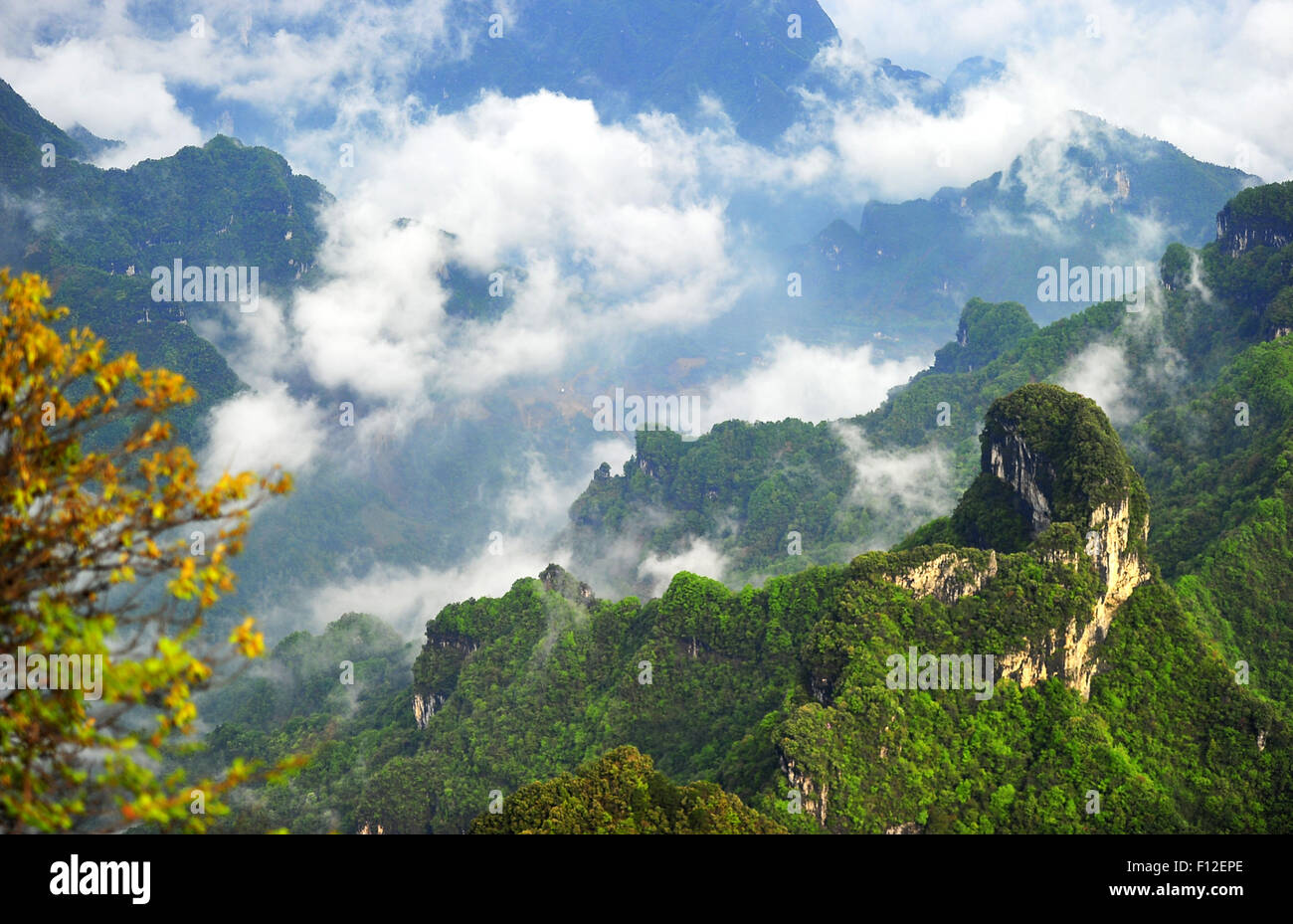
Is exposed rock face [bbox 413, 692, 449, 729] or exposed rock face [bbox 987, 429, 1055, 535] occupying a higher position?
exposed rock face [bbox 987, 429, 1055, 535]

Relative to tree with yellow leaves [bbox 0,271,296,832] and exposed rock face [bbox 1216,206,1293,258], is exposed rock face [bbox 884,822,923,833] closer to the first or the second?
tree with yellow leaves [bbox 0,271,296,832]

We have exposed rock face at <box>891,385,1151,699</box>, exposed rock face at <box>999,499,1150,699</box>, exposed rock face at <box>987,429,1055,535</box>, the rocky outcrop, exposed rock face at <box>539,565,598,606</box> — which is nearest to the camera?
exposed rock face at <box>999,499,1150,699</box>

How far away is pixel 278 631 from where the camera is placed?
620 ft

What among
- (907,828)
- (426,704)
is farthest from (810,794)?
(426,704)

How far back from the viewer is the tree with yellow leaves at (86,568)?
41.2 feet

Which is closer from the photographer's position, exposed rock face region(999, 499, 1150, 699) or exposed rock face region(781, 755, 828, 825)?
exposed rock face region(781, 755, 828, 825)

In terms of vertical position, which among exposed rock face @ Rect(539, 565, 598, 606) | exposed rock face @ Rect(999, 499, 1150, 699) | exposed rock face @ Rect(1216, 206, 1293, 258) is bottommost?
exposed rock face @ Rect(999, 499, 1150, 699)

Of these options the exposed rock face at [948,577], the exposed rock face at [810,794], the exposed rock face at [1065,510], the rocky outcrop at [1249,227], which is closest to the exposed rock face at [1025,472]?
the exposed rock face at [1065,510]

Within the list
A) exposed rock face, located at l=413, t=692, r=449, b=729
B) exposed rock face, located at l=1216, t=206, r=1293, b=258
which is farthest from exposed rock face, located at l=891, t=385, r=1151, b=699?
exposed rock face, located at l=1216, t=206, r=1293, b=258

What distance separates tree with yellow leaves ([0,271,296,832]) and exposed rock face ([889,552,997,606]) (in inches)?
2071

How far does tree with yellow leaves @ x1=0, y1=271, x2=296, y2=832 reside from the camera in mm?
12570

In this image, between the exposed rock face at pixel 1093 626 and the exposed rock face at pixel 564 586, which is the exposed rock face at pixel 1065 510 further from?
the exposed rock face at pixel 564 586

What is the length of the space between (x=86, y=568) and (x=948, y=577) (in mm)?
54642
